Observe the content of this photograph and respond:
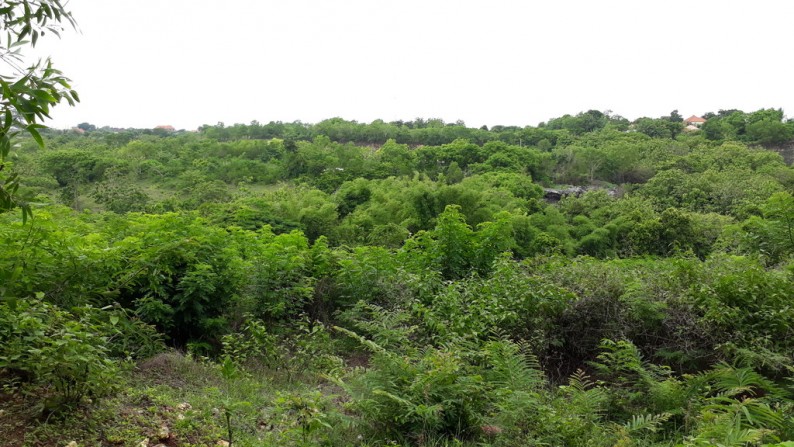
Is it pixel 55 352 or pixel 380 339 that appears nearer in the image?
pixel 55 352

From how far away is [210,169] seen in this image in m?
47.1

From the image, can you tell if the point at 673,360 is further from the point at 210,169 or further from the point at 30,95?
the point at 210,169

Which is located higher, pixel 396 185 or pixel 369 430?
pixel 369 430

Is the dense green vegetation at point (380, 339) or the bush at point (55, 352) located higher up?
the bush at point (55, 352)

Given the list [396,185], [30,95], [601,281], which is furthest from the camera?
[396,185]

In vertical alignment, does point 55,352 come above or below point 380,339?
above

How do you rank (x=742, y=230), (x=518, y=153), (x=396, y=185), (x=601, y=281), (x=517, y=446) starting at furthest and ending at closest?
(x=518, y=153) < (x=396, y=185) < (x=742, y=230) < (x=601, y=281) < (x=517, y=446)

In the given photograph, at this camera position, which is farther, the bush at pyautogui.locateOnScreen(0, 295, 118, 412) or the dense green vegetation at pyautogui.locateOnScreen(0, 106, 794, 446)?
the dense green vegetation at pyautogui.locateOnScreen(0, 106, 794, 446)

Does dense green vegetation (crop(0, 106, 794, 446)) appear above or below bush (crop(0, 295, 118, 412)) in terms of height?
below

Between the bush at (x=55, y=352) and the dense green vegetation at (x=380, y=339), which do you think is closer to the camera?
the bush at (x=55, y=352)

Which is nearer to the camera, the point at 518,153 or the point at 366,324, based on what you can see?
the point at 366,324

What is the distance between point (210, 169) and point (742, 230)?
4596cm

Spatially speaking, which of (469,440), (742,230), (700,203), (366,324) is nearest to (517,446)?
(469,440)

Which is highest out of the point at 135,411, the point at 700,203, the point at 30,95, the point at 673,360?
the point at 30,95
